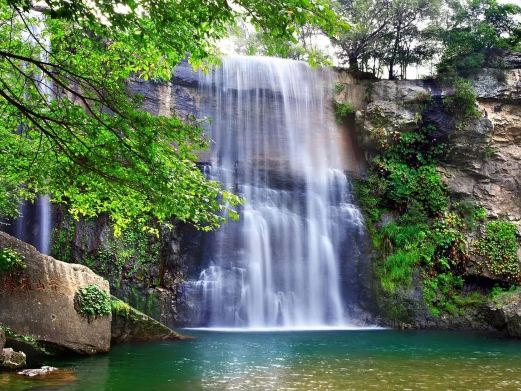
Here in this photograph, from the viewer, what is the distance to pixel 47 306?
29.6 ft

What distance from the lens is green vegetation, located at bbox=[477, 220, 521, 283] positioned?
18.8m

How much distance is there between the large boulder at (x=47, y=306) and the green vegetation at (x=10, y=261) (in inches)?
2.3

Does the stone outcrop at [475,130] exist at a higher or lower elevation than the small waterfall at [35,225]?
higher

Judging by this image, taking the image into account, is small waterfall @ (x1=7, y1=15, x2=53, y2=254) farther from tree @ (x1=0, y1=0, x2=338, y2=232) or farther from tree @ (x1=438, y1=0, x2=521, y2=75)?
tree @ (x1=438, y1=0, x2=521, y2=75)

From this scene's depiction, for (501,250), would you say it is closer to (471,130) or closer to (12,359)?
(471,130)

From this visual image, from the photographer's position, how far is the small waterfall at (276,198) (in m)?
17.9

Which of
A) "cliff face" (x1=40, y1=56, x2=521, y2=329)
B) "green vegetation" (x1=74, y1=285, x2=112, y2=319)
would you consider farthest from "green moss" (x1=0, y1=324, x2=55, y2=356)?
"cliff face" (x1=40, y1=56, x2=521, y2=329)

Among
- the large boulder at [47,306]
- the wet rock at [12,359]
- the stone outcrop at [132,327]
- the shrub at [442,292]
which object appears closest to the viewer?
the wet rock at [12,359]

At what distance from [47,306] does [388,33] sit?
68.3 feet

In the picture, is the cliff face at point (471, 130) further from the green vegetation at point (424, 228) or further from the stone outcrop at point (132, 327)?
the stone outcrop at point (132, 327)

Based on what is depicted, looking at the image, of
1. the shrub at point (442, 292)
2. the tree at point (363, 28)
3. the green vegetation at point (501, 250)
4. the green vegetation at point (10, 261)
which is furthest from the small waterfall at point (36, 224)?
the green vegetation at point (501, 250)

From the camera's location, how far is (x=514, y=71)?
72.8ft

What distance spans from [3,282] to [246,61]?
686 inches

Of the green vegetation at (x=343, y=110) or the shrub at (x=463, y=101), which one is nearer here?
the shrub at (x=463, y=101)
